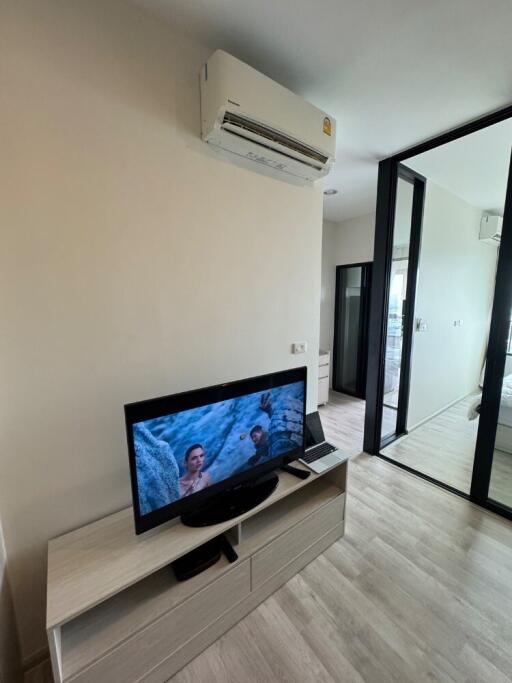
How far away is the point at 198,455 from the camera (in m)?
1.25

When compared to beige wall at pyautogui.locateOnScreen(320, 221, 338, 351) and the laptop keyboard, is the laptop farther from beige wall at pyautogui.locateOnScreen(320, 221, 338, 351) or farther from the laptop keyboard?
beige wall at pyautogui.locateOnScreen(320, 221, 338, 351)

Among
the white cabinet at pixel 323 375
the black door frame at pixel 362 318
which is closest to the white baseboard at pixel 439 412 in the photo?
the black door frame at pixel 362 318

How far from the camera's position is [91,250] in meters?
1.18

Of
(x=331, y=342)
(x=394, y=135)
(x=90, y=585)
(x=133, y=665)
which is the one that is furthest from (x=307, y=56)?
(x=331, y=342)

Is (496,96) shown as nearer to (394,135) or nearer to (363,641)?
(394,135)

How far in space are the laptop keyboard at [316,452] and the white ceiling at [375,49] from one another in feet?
7.02

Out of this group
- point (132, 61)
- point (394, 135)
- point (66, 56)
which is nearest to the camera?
point (66, 56)

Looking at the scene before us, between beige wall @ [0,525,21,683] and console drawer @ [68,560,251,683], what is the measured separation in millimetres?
305

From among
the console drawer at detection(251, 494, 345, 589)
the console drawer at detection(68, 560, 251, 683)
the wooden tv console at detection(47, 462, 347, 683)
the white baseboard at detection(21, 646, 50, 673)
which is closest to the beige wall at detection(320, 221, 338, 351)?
the console drawer at detection(251, 494, 345, 589)

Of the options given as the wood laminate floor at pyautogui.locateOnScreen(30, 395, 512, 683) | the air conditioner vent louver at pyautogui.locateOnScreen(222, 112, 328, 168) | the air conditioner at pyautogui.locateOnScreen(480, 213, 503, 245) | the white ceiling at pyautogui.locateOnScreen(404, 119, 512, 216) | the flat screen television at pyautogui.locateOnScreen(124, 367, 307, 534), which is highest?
the white ceiling at pyautogui.locateOnScreen(404, 119, 512, 216)

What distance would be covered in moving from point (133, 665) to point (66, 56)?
89.6 inches

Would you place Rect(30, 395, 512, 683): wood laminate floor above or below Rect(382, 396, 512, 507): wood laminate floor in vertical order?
below

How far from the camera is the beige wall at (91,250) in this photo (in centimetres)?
104

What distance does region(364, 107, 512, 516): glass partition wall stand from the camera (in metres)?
2.00
